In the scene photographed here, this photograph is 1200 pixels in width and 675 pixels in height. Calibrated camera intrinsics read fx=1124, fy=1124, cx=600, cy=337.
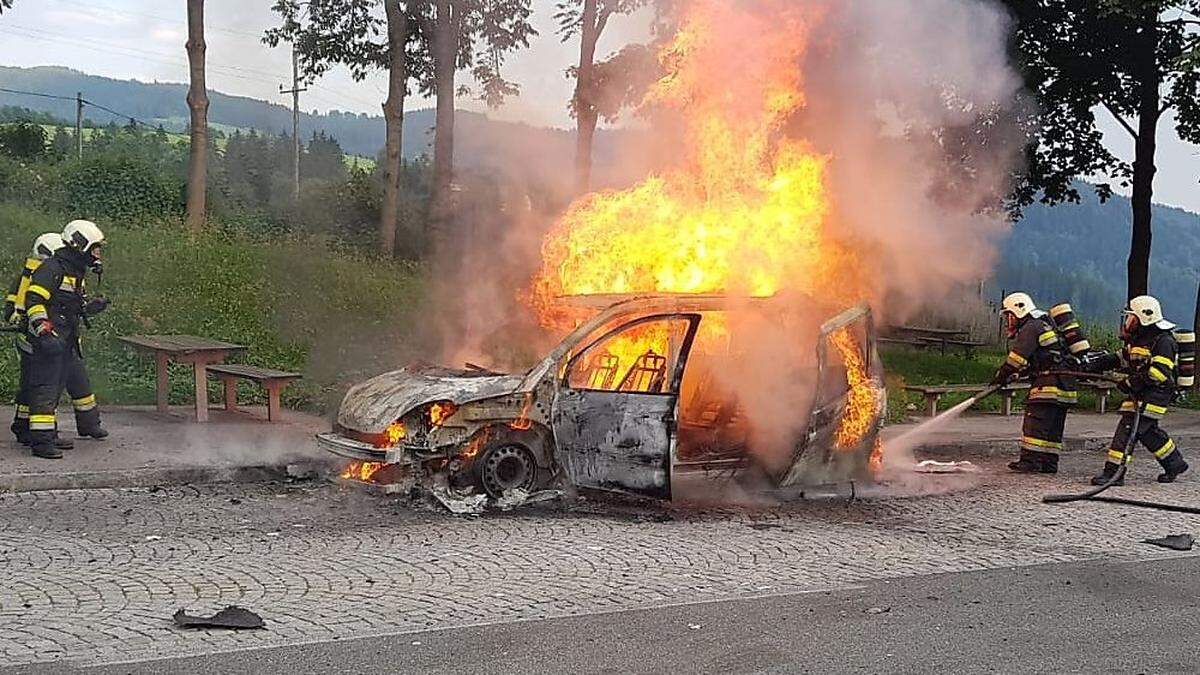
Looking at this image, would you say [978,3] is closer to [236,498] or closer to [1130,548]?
[1130,548]

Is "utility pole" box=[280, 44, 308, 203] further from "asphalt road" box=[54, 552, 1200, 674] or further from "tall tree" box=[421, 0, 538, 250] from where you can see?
"asphalt road" box=[54, 552, 1200, 674]

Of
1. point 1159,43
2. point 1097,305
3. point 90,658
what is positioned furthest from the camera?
point 1097,305

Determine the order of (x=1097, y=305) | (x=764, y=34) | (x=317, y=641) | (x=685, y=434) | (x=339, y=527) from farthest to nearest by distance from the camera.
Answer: (x=1097, y=305) → (x=764, y=34) → (x=685, y=434) → (x=339, y=527) → (x=317, y=641)

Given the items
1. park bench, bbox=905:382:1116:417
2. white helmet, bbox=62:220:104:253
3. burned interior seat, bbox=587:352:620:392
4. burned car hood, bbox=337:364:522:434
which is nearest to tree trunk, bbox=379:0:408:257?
park bench, bbox=905:382:1116:417

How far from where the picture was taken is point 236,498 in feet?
28.3

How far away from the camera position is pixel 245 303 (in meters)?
17.9

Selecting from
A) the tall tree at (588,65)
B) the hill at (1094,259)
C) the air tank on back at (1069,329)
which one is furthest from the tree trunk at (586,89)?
the hill at (1094,259)

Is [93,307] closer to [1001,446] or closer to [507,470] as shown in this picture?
[507,470]

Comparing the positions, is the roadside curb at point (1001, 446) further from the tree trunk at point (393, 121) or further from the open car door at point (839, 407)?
the tree trunk at point (393, 121)

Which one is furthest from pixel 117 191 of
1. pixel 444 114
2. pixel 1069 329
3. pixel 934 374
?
pixel 1069 329

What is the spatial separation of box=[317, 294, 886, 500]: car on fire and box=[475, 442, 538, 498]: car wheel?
0.01 metres

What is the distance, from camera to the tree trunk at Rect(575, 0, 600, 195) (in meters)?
19.1

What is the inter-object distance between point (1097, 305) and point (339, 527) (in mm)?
32159

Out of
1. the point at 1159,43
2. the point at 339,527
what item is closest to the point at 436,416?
the point at 339,527
